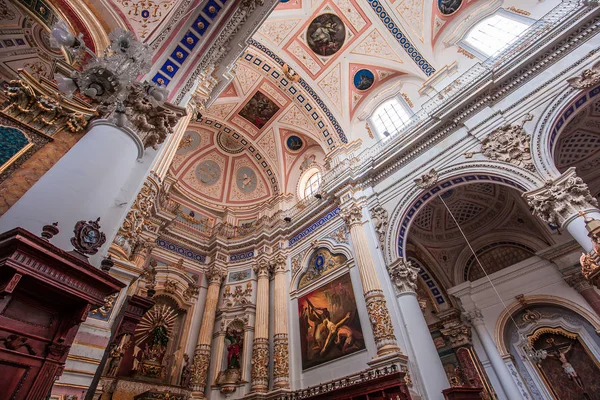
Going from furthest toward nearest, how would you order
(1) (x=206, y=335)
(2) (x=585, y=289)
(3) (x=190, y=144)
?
(3) (x=190, y=144) → (1) (x=206, y=335) → (2) (x=585, y=289)

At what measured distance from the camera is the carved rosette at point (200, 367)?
29.5 ft

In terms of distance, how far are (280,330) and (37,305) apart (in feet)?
26.1

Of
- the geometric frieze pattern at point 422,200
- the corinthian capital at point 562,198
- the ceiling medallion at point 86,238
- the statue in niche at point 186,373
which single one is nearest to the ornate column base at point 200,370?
the statue in niche at point 186,373

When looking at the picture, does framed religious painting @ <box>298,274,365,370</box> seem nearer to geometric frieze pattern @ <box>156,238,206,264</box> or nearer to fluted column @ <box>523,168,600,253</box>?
fluted column @ <box>523,168,600,253</box>

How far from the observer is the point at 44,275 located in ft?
7.07

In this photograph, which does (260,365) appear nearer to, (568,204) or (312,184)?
(312,184)

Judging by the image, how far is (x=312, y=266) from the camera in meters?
10.3

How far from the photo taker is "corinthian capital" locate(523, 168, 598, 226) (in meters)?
5.42

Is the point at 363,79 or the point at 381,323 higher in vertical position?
the point at 363,79

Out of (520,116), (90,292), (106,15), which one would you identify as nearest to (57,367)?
(90,292)

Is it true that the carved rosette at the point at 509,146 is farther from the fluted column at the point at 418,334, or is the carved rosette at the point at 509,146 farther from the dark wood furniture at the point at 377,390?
the dark wood furniture at the point at 377,390

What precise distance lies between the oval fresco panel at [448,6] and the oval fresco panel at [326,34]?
3.65 m

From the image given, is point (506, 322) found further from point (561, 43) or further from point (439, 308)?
point (561, 43)

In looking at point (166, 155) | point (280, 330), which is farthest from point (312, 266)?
point (166, 155)
